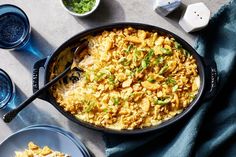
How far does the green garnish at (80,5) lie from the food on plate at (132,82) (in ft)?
0.46

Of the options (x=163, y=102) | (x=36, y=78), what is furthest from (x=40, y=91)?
(x=163, y=102)

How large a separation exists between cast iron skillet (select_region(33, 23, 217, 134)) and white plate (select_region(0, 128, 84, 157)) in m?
0.13

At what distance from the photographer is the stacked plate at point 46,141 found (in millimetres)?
2180

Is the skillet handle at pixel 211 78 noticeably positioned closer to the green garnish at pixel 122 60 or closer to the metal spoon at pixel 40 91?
the green garnish at pixel 122 60

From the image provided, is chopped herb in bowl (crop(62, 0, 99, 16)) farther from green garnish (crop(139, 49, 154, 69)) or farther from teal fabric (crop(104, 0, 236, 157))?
teal fabric (crop(104, 0, 236, 157))

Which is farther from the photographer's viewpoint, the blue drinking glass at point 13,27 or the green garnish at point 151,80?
the blue drinking glass at point 13,27

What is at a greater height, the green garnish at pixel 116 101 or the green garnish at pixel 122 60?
the green garnish at pixel 122 60

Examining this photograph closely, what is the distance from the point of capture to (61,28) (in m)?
2.28

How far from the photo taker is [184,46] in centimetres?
212

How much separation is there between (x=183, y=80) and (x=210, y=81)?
0.10m

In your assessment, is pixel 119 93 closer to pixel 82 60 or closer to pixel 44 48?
pixel 82 60

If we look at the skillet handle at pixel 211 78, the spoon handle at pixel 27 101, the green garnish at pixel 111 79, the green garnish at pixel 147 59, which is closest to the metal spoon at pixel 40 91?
the spoon handle at pixel 27 101

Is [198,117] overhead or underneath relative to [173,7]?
underneath

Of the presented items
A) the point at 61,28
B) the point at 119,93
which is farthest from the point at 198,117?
the point at 61,28
